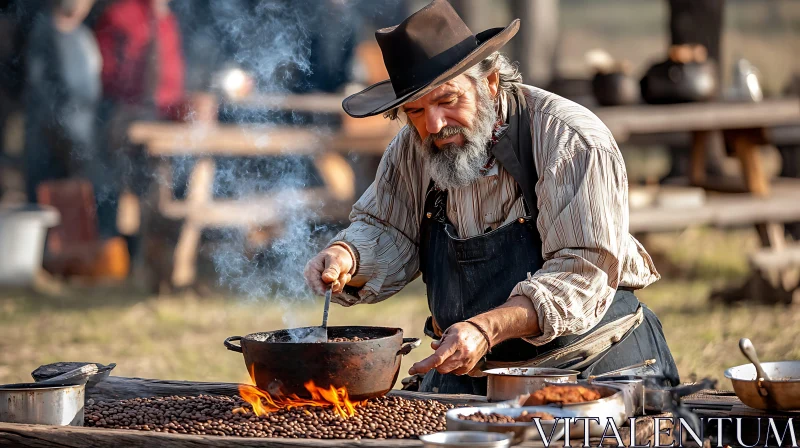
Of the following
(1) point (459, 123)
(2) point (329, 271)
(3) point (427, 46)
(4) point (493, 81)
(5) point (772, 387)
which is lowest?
(5) point (772, 387)

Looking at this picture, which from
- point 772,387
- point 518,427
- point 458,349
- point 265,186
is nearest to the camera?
point 518,427

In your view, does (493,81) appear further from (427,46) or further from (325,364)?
(325,364)

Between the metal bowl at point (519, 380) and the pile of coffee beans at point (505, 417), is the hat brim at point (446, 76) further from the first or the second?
the pile of coffee beans at point (505, 417)

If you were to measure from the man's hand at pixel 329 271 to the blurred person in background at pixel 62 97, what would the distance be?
781cm

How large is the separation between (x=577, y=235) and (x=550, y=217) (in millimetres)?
134

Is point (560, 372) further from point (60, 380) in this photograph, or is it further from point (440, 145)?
point (60, 380)

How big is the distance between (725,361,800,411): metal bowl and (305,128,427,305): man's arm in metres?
1.37

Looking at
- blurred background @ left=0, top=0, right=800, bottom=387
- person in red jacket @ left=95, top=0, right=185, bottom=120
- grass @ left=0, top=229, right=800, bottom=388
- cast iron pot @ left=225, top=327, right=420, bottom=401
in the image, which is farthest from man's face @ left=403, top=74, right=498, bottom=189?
person in red jacket @ left=95, top=0, right=185, bottom=120

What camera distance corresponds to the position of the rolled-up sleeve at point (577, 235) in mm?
3395

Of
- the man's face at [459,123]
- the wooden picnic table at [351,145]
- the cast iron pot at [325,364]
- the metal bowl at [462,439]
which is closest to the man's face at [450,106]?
the man's face at [459,123]

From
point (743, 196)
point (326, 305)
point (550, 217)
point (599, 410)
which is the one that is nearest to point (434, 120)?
point (550, 217)

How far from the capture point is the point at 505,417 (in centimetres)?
281

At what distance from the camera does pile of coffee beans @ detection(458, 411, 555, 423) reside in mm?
2773

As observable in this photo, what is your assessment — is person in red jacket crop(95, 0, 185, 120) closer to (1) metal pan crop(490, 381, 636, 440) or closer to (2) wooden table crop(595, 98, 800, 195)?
(2) wooden table crop(595, 98, 800, 195)
